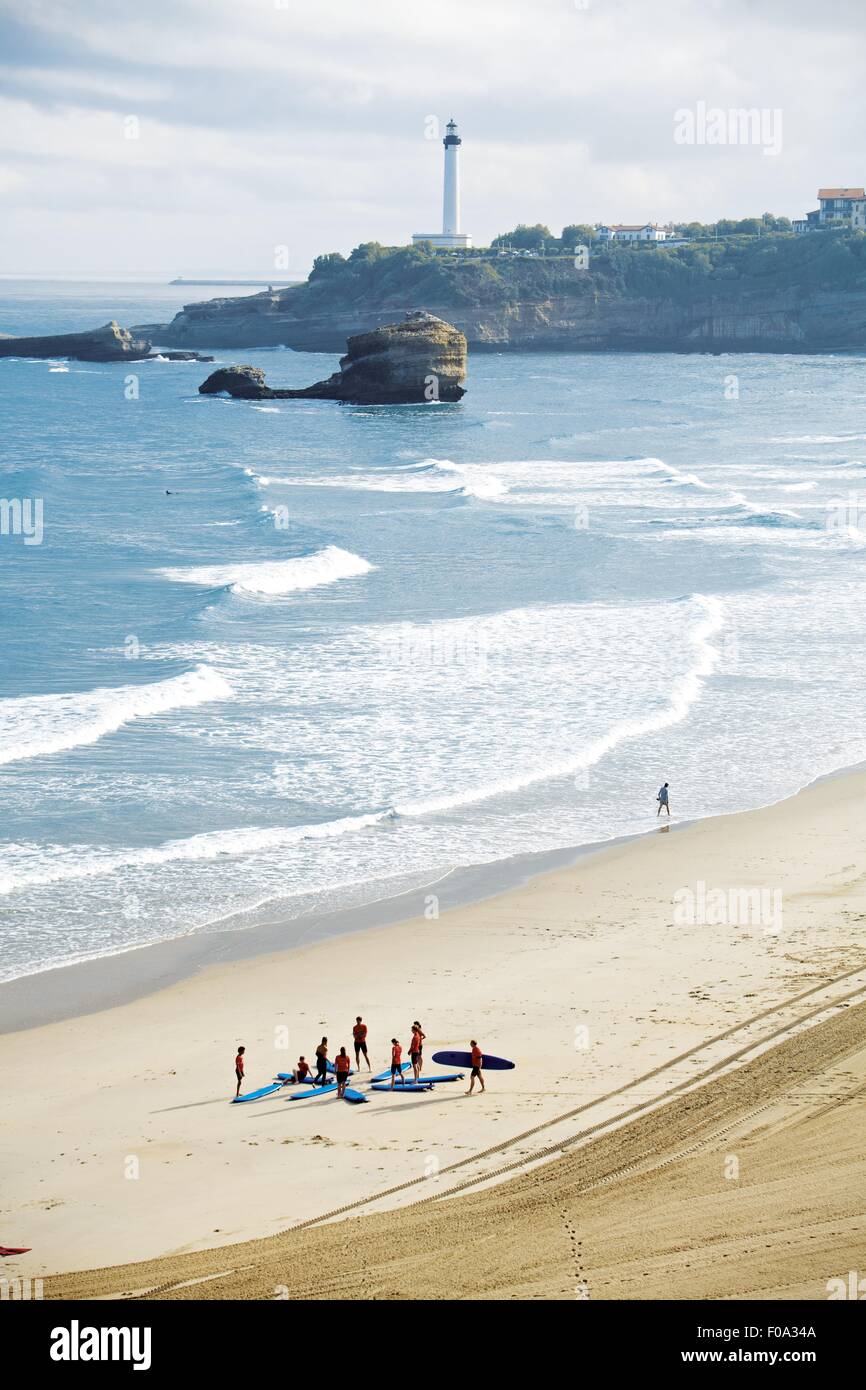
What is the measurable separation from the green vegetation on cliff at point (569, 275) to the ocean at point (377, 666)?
9801 cm

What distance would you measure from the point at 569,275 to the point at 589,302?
3920mm

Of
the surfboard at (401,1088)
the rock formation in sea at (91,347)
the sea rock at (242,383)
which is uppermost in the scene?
the rock formation in sea at (91,347)

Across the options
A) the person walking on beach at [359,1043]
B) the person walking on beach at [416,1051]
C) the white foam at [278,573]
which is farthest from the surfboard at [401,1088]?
the white foam at [278,573]

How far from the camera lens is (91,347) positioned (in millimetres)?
142000

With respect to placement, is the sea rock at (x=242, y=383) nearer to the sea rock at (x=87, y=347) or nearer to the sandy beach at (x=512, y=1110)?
the sea rock at (x=87, y=347)

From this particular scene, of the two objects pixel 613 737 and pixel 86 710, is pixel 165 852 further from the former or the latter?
pixel 613 737

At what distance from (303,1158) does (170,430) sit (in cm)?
7550

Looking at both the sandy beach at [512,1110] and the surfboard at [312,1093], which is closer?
the sandy beach at [512,1110]

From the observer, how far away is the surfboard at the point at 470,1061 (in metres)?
16.8

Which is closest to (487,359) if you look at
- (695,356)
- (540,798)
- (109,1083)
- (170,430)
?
(695,356)

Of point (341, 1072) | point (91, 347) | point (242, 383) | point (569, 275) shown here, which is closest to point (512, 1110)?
point (341, 1072)

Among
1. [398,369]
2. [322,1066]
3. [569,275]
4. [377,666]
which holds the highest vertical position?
[569,275]

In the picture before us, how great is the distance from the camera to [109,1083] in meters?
17.2
